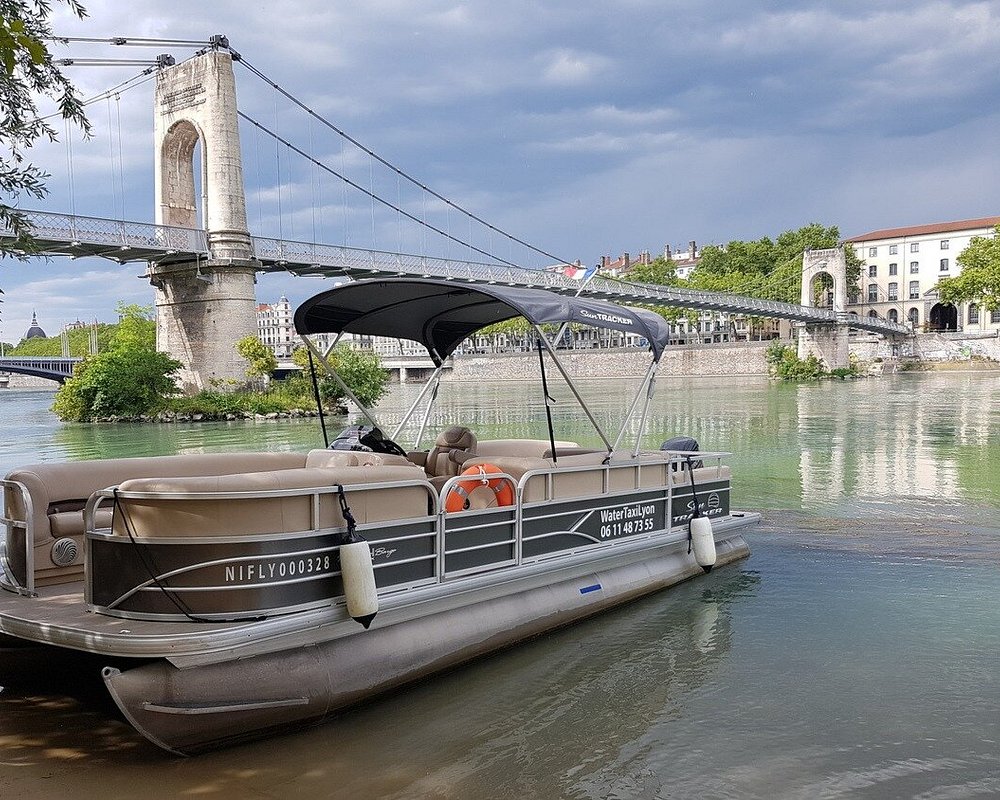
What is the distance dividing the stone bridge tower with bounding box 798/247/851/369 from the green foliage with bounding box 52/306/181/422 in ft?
178

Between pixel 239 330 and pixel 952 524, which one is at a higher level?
pixel 239 330

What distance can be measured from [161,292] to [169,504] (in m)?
40.2

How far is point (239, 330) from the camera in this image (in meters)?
40.5

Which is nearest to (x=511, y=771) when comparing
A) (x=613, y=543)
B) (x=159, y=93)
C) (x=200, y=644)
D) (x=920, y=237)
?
(x=200, y=644)

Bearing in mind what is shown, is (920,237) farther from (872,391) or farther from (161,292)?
(161,292)

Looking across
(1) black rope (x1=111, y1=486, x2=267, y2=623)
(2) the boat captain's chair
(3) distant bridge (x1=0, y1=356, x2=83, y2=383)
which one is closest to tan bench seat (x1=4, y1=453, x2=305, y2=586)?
(1) black rope (x1=111, y1=486, x2=267, y2=623)

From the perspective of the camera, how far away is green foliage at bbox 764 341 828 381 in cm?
6962

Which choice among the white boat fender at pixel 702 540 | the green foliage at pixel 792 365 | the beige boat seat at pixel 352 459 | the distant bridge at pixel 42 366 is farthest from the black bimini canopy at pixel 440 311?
the green foliage at pixel 792 365

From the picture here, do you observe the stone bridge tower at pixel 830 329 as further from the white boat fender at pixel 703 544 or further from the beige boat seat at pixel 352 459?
the beige boat seat at pixel 352 459

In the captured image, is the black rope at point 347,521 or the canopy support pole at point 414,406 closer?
the black rope at point 347,521

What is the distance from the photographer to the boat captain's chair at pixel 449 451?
24.0ft

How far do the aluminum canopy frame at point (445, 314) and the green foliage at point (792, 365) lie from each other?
64169 millimetres

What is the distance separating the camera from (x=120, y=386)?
37000 millimetres

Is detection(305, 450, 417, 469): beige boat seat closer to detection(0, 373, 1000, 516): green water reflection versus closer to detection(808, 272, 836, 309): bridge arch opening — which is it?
detection(0, 373, 1000, 516): green water reflection
